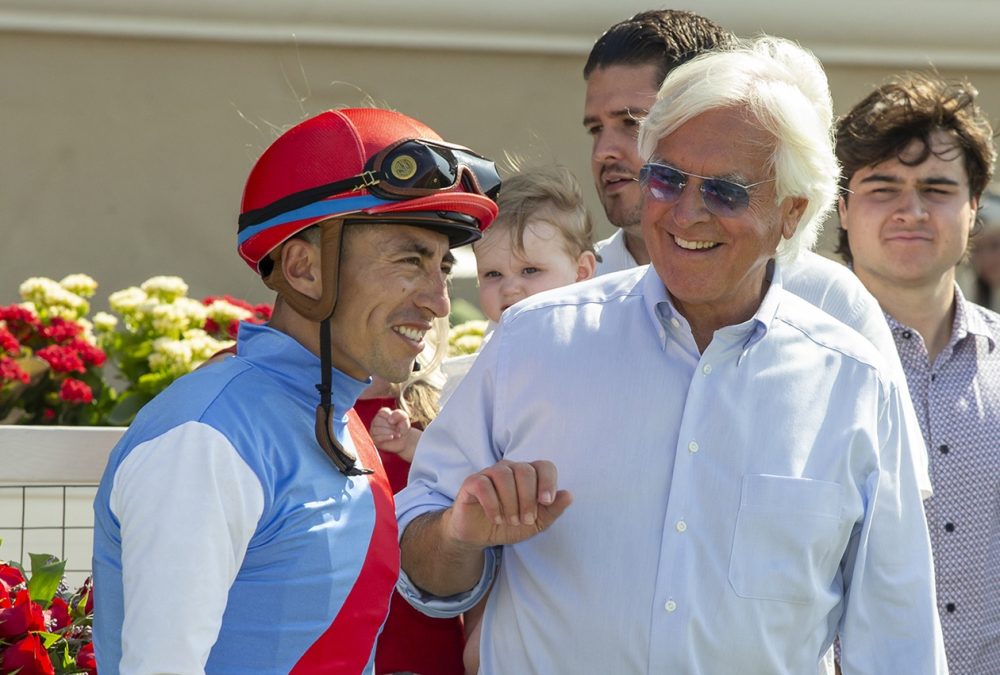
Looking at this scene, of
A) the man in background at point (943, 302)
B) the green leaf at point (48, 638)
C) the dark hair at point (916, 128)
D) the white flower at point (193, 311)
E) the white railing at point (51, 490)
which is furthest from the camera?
the white flower at point (193, 311)

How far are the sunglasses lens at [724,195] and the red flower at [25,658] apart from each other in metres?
1.68

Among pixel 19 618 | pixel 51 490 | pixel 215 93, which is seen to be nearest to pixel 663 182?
pixel 19 618

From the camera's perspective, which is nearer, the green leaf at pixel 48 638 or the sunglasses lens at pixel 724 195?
the sunglasses lens at pixel 724 195

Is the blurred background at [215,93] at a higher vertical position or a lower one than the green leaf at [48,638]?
higher

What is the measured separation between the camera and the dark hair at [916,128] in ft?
13.6

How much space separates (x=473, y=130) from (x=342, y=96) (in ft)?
2.52

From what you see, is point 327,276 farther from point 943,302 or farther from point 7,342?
point 7,342

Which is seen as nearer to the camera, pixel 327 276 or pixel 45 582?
pixel 327 276

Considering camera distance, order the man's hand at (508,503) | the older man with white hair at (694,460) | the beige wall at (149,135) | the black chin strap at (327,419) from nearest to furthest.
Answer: the black chin strap at (327,419) → the man's hand at (508,503) → the older man with white hair at (694,460) → the beige wall at (149,135)

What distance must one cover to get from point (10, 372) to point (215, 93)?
99.9 inches

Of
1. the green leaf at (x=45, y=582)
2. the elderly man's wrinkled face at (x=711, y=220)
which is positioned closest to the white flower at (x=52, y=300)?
the green leaf at (x=45, y=582)

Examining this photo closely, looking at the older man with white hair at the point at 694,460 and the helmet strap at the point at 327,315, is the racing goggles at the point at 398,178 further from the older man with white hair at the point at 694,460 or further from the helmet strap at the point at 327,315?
the older man with white hair at the point at 694,460

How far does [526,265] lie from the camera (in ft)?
12.3

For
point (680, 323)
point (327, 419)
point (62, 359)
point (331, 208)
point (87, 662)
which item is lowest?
point (87, 662)
